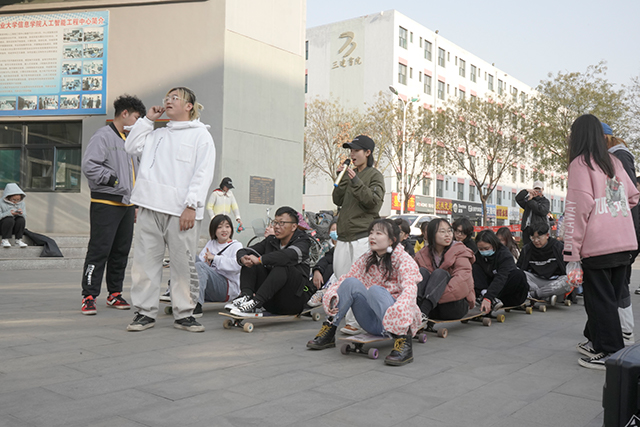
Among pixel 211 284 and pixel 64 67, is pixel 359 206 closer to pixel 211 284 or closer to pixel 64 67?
pixel 211 284

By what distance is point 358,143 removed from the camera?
5.61 metres

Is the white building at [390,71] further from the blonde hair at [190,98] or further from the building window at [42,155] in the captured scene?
the blonde hair at [190,98]

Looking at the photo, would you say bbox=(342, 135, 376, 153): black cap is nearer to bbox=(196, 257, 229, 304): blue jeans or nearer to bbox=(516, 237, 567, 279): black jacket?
bbox=(196, 257, 229, 304): blue jeans

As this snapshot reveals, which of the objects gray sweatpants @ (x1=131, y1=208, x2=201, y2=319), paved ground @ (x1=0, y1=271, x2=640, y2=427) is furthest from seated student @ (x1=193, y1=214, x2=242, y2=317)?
gray sweatpants @ (x1=131, y1=208, x2=201, y2=319)

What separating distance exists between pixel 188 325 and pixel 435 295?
233 cm

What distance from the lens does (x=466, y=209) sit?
5184cm

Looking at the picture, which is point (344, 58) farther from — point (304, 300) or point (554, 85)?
point (304, 300)

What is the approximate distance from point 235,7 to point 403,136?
20.4 meters

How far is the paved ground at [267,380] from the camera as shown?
303cm

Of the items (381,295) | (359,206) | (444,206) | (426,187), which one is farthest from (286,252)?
(444,206)

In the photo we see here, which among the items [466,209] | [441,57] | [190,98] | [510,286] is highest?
[441,57]

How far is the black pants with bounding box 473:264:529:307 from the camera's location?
6.95 meters

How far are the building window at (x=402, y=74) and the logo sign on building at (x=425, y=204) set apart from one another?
8.89 metres

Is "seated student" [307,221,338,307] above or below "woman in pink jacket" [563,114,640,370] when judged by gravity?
below
